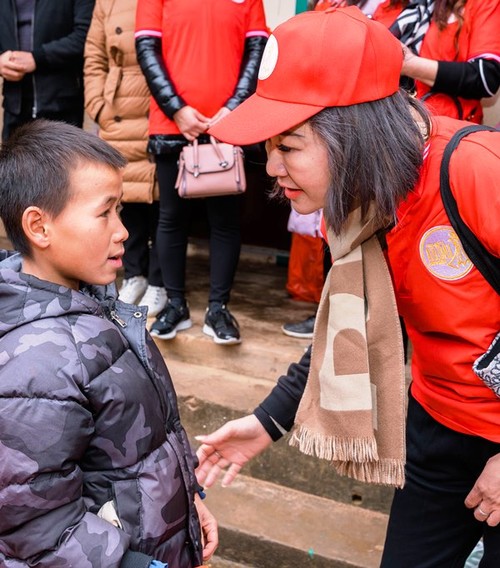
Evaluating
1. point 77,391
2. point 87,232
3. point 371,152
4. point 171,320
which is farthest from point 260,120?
point 171,320

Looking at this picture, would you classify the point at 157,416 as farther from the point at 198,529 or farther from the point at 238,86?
the point at 238,86

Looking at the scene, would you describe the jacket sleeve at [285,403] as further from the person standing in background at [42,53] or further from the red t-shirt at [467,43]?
the person standing in background at [42,53]

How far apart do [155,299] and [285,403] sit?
6.45 ft

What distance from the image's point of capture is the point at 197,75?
359 cm

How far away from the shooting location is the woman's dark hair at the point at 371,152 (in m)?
1.66

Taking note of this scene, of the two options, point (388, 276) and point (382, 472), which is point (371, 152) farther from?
point (382, 472)

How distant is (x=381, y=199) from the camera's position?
1.70 metres

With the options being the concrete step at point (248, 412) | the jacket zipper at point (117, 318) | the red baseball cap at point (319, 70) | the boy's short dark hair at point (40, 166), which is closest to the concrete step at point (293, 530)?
the concrete step at point (248, 412)

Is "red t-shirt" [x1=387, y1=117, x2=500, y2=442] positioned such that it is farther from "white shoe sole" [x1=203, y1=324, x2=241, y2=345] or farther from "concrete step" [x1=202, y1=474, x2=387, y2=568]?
"white shoe sole" [x1=203, y1=324, x2=241, y2=345]

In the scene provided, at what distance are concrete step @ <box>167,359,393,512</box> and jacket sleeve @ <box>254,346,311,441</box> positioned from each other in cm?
120

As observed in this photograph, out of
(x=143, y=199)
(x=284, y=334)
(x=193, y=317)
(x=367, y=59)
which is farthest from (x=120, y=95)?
(x=367, y=59)

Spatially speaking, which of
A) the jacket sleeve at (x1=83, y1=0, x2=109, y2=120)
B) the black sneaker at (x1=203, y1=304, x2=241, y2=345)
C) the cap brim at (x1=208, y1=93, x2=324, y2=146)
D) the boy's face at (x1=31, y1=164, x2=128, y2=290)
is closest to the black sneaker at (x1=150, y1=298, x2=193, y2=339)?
the black sneaker at (x1=203, y1=304, x2=241, y2=345)

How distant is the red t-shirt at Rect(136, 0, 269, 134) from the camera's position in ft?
11.7

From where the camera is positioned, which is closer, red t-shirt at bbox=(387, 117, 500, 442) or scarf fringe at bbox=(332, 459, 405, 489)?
red t-shirt at bbox=(387, 117, 500, 442)
